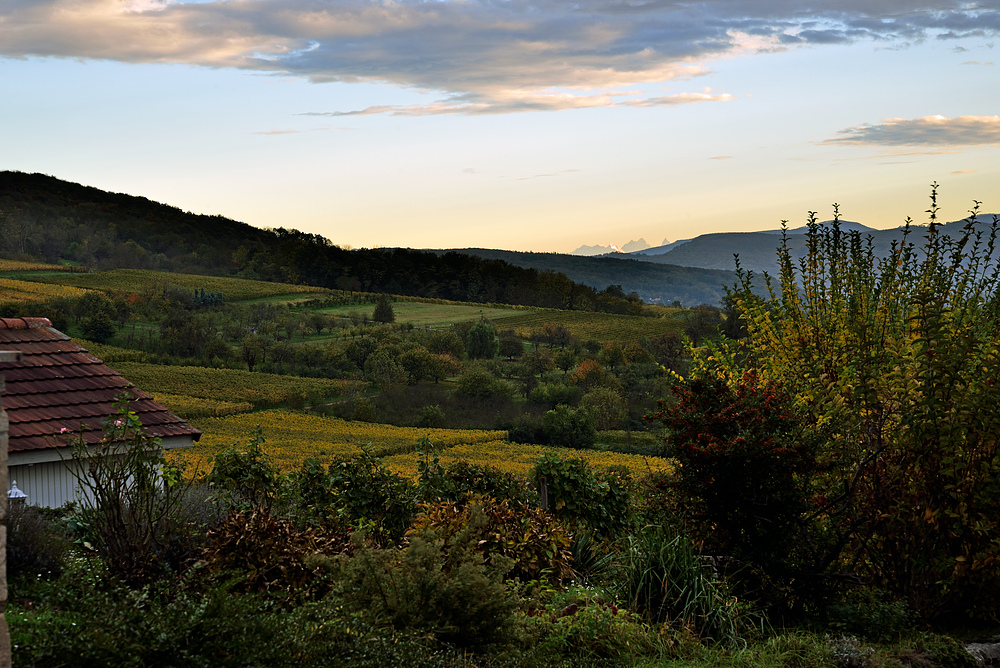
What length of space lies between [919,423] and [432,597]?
3.97 m

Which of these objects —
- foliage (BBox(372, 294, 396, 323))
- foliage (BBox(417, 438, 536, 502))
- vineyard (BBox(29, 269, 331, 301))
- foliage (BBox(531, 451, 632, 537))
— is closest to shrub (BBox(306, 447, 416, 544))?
foliage (BBox(417, 438, 536, 502))

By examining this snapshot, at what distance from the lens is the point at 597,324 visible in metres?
82.1

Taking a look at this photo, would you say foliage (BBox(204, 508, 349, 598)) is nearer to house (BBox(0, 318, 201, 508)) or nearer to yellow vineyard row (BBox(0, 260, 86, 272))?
house (BBox(0, 318, 201, 508))

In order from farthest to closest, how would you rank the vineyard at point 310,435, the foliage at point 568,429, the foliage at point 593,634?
the foliage at point 568,429 → the vineyard at point 310,435 → the foliage at point 593,634

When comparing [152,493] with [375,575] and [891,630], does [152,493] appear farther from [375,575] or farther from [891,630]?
[891,630]

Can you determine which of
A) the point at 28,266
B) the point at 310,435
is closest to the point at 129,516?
the point at 310,435

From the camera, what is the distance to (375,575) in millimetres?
4777

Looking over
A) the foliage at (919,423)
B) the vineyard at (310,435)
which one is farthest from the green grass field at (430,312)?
the foliage at (919,423)

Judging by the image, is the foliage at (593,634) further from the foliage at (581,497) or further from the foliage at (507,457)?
the foliage at (507,457)

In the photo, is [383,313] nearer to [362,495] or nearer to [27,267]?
[27,267]

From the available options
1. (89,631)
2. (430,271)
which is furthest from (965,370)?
(430,271)

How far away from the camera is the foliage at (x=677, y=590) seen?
546 centimetres

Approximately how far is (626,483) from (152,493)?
5.12 m

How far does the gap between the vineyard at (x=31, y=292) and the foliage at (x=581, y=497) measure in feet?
206
